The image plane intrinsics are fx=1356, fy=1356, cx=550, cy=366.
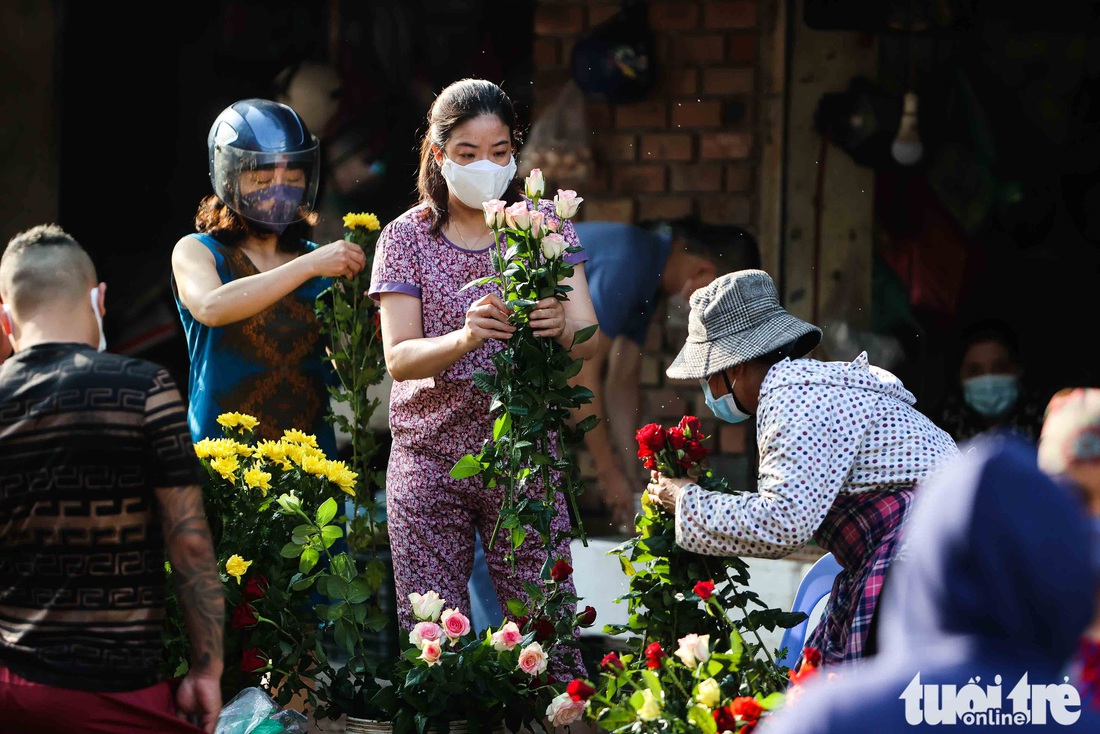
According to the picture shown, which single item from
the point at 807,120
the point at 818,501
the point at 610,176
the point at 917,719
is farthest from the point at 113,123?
the point at 917,719

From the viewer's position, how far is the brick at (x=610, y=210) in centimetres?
525

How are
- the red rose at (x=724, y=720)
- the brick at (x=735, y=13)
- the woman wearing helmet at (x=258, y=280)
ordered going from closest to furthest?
the red rose at (x=724, y=720), the woman wearing helmet at (x=258, y=280), the brick at (x=735, y=13)

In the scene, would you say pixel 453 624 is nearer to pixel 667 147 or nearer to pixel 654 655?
pixel 654 655

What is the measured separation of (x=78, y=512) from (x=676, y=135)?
11.0 ft

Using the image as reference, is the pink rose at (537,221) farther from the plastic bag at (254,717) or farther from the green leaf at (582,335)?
the plastic bag at (254,717)

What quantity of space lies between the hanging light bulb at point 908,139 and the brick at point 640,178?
877mm

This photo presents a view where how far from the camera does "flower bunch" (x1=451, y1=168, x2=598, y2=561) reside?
3.14 m

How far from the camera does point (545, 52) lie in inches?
210

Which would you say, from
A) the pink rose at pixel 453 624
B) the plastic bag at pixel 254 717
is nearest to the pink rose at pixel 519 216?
the pink rose at pixel 453 624

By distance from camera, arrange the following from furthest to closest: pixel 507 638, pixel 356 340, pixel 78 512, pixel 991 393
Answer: pixel 991 393, pixel 356 340, pixel 507 638, pixel 78 512

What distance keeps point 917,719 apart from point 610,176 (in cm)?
394

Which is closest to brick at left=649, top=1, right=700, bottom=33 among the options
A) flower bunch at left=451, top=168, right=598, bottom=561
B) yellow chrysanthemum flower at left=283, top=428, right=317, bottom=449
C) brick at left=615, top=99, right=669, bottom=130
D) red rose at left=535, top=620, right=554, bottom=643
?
brick at left=615, top=99, right=669, bottom=130

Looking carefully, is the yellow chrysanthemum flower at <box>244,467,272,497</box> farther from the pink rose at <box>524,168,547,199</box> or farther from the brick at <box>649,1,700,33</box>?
the brick at <box>649,1,700,33</box>

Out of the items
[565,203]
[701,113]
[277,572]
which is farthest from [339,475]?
[701,113]
